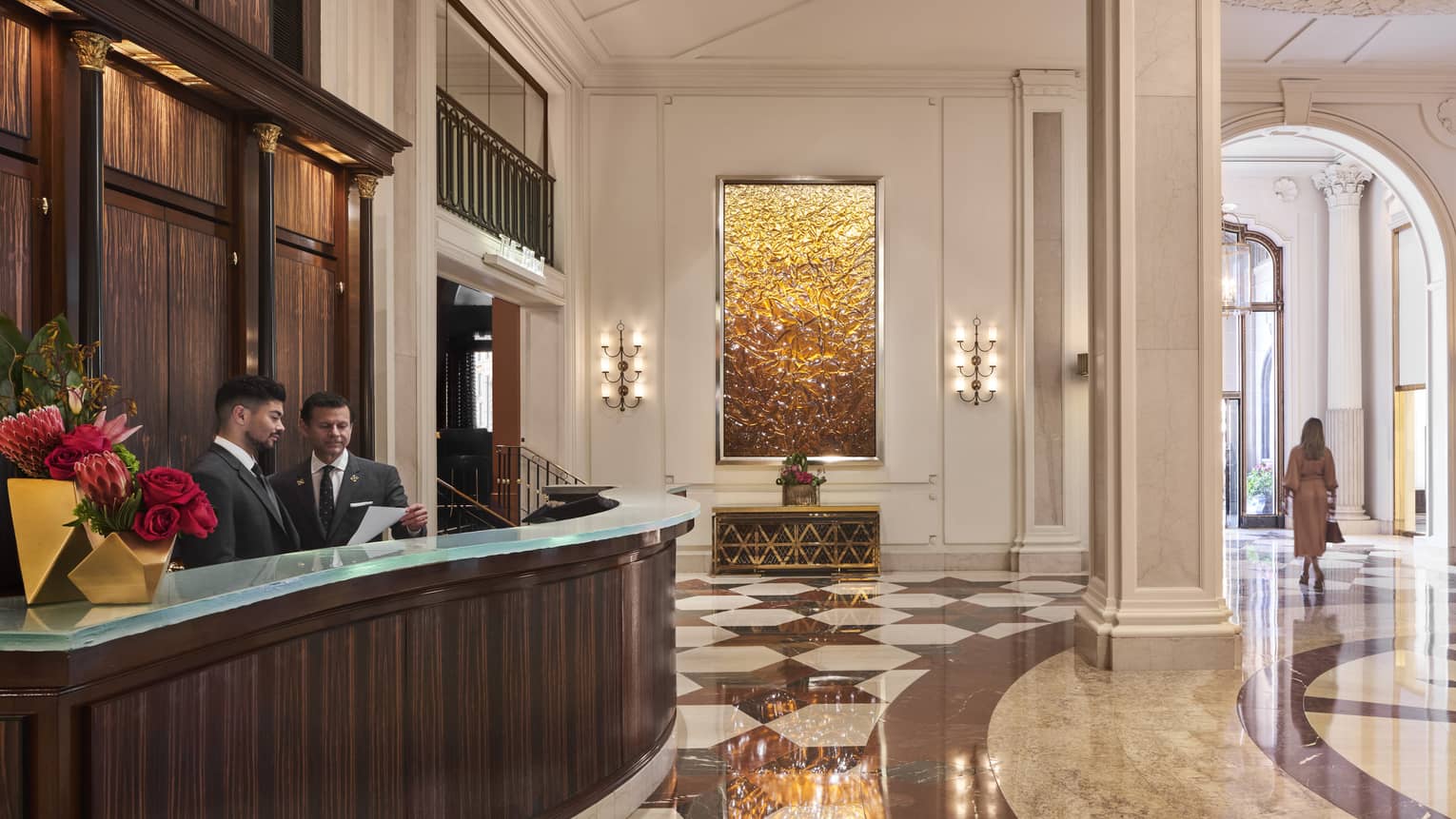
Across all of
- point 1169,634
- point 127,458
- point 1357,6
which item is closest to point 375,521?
point 127,458

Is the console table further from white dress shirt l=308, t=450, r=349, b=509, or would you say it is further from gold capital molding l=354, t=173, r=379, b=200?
white dress shirt l=308, t=450, r=349, b=509

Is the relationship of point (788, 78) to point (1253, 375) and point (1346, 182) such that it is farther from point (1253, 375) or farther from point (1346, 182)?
point (1253, 375)

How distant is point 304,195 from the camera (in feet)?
16.6

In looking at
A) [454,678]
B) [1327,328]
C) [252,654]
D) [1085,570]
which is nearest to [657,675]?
[454,678]

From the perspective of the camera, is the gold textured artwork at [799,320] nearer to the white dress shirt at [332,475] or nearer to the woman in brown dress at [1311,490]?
the woman in brown dress at [1311,490]

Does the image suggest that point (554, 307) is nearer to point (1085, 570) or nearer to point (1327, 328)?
point (1085, 570)

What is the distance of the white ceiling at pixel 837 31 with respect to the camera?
9.24 metres

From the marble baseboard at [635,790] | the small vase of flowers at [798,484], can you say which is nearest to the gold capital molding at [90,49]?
the marble baseboard at [635,790]

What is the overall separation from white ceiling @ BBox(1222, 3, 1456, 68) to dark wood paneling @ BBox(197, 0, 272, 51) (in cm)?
814

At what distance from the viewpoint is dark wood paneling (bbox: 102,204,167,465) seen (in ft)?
12.6

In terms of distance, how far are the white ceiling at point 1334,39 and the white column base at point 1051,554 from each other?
5110 millimetres

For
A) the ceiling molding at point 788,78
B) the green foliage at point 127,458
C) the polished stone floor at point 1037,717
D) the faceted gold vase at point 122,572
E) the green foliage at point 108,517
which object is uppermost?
the ceiling molding at point 788,78

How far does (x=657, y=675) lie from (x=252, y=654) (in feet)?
6.81

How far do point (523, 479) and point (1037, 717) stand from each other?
6.46 meters
